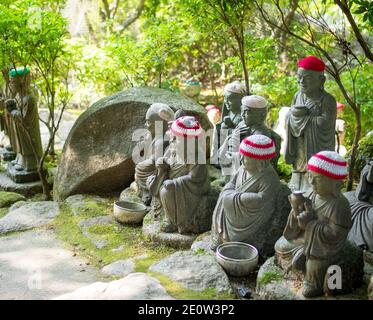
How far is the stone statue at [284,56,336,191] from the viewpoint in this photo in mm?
6277

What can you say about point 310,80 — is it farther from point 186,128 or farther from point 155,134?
point 155,134

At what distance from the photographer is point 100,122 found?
26.2 ft

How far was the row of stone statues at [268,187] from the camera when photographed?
4.36 metres

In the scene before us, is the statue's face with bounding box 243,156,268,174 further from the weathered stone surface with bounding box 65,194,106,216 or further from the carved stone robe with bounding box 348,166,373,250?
the weathered stone surface with bounding box 65,194,106,216

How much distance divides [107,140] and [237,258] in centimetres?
362

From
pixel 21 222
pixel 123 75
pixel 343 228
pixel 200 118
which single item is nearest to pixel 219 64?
pixel 123 75

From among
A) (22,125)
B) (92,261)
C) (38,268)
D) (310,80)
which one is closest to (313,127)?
(310,80)

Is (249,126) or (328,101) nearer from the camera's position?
(328,101)

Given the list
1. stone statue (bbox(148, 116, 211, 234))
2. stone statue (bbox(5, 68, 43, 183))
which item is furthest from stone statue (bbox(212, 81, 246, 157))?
stone statue (bbox(5, 68, 43, 183))

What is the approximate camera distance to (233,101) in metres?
7.25

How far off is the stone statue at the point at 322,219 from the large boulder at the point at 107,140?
370 cm

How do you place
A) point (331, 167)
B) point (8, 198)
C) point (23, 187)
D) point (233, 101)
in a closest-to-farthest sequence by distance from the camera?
point (331, 167)
point (233, 101)
point (8, 198)
point (23, 187)

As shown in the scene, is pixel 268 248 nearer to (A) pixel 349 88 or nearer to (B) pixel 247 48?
(B) pixel 247 48

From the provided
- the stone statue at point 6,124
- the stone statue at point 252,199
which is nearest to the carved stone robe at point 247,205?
the stone statue at point 252,199
